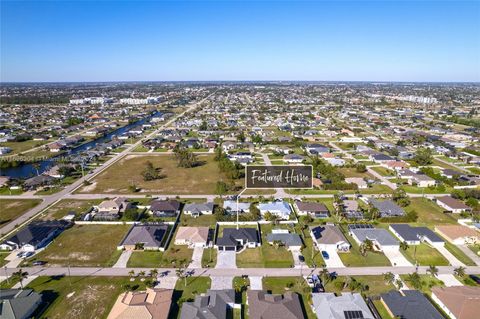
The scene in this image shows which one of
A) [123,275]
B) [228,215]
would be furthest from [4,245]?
[228,215]

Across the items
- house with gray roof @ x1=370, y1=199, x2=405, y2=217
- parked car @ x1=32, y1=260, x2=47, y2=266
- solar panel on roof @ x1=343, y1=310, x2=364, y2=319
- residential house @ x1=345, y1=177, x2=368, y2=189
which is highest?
residential house @ x1=345, y1=177, x2=368, y2=189

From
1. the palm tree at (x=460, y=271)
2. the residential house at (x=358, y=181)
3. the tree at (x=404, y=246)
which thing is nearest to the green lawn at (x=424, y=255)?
the tree at (x=404, y=246)

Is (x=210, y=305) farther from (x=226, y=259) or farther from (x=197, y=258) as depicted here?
(x=197, y=258)

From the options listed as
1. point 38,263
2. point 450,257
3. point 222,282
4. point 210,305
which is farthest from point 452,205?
point 38,263

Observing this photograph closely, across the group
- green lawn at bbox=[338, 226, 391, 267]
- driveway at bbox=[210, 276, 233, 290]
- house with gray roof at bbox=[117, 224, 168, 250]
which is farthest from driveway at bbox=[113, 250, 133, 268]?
green lawn at bbox=[338, 226, 391, 267]

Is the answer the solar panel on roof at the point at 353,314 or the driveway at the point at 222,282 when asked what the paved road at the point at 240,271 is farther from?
the solar panel on roof at the point at 353,314

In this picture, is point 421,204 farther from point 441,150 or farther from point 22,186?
point 22,186

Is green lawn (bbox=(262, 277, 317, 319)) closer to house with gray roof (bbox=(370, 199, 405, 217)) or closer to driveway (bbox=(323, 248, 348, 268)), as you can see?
driveway (bbox=(323, 248, 348, 268))
